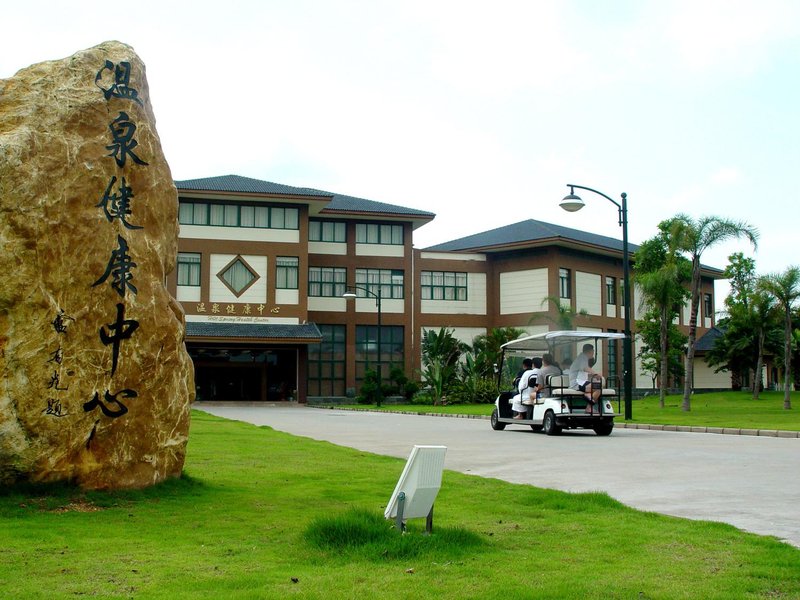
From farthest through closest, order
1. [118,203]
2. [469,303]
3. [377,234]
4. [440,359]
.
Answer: [469,303], [377,234], [440,359], [118,203]

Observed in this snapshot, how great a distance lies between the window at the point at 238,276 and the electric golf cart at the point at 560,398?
3019 centimetres

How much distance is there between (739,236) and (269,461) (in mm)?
23829

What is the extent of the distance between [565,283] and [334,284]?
1409 cm

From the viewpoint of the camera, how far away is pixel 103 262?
8906 millimetres

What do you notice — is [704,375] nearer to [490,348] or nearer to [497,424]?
[490,348]

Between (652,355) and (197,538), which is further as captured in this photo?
(652,355)

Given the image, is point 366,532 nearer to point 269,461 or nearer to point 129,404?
point 129,404

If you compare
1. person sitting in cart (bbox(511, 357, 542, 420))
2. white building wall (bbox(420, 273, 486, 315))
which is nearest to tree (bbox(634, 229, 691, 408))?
person sitting in cart (bbox(511, 357, 542, 420))

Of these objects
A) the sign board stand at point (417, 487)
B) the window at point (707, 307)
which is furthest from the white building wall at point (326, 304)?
the sign board stand at point (417, 487)

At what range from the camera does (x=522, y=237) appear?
189ft

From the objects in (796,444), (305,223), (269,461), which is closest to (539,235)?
(305,223)

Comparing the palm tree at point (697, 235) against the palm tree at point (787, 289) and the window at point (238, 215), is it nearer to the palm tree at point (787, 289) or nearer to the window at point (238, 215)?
the palm tree at point (787, 289)

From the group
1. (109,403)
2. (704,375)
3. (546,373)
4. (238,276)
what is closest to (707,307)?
(704,375)

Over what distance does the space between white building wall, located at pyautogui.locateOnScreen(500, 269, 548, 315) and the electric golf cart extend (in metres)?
31.4
